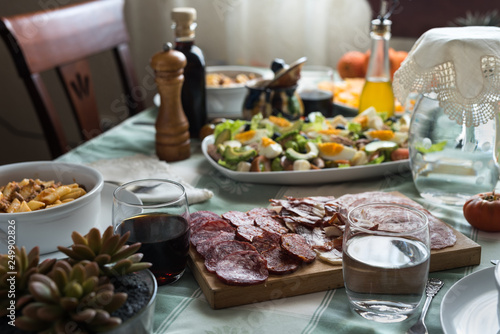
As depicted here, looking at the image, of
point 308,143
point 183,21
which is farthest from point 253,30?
point 308,143

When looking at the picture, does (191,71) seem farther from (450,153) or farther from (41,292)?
(41,292)

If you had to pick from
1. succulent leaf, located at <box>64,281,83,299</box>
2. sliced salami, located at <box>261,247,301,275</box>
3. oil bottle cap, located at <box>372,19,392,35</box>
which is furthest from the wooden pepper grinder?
succulent leaf, located at <box>64,281,83,299</box>

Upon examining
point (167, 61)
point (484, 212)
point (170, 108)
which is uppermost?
point (167, 61)

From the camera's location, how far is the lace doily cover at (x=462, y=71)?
3.18ft

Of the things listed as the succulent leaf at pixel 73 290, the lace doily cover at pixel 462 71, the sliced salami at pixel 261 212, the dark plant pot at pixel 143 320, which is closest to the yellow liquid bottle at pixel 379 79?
the lace doily cover at pixel 462 71

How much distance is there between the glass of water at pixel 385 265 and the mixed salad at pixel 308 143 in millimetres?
500

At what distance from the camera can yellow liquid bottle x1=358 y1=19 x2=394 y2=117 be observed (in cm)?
150

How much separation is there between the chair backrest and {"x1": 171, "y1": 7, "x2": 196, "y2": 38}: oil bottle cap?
0.52 metres

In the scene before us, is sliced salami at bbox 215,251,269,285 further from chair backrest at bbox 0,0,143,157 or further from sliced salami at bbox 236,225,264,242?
chair backrest at bbox 0,0,143,157

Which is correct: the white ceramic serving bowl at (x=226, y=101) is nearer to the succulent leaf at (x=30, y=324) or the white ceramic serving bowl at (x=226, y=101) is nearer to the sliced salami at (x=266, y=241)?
the sliced salami at (x=266, y=241)

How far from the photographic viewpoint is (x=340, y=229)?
0.93 metres

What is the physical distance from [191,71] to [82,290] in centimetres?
102

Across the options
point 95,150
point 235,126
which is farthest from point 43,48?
point 235,126

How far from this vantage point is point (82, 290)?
1.94ft
